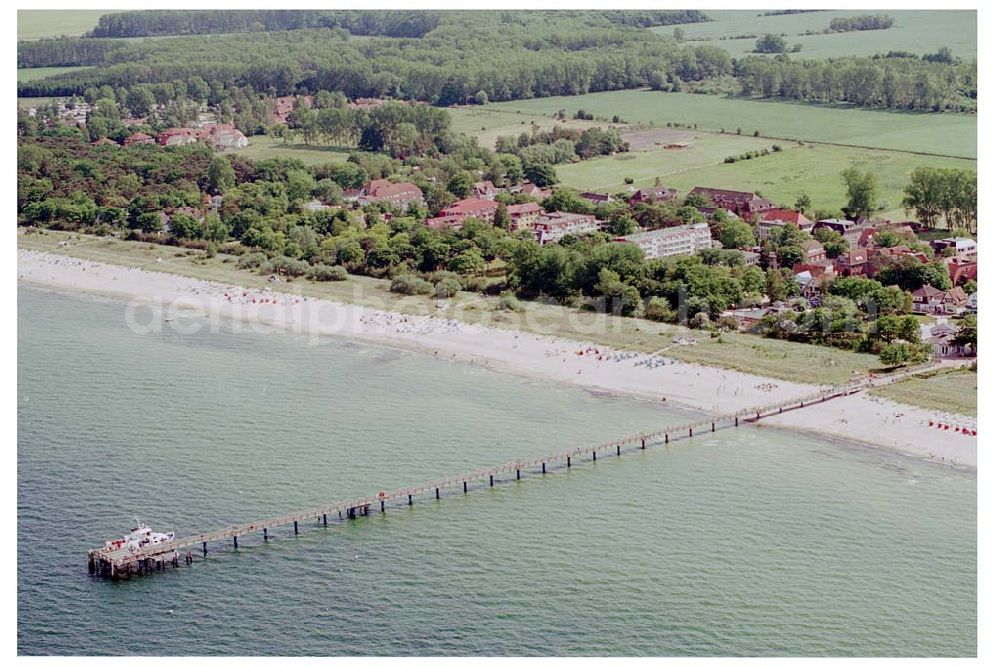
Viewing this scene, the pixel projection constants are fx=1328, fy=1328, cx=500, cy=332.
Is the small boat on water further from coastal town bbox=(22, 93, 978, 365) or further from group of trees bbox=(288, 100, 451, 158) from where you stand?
group of trees bbox=(288, 100, 451, 158)

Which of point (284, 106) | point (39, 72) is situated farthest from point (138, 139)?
point (39, 72)

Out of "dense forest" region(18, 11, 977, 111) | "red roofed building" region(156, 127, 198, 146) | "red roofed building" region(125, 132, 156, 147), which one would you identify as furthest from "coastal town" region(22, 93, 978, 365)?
"dense forest" region(18, 11, 977, 111)

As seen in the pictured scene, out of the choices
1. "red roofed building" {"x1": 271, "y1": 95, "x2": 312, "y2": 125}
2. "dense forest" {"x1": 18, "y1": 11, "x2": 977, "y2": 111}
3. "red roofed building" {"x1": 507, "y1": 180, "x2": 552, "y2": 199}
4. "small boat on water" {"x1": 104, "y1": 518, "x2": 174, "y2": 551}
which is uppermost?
"dense forest" {"x1": 18, "y1": 11, "x2": 977, "y2": 111}

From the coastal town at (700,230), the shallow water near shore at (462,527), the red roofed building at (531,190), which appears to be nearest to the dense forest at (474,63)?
the coastal town at (700,230)

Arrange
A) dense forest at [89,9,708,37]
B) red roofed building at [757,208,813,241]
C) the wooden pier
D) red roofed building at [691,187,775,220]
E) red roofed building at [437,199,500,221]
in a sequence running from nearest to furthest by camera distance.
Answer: the wooden pier < red roofed building at [757,208,813,241] < red roofed building at [691,187,775,220] < red roofed building at [437,199,500,221] < dense forest at [89,9,708,37]

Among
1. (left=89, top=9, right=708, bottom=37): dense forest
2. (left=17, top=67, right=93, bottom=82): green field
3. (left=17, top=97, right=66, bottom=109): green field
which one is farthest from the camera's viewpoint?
(left=89, top=9, right=708, bottom=37): dense forest

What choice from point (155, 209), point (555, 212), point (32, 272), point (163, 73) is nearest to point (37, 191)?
point (155, 209)

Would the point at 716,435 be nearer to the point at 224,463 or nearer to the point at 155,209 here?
the point at 224,463

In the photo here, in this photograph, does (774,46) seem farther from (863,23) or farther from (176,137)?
(176,137)
